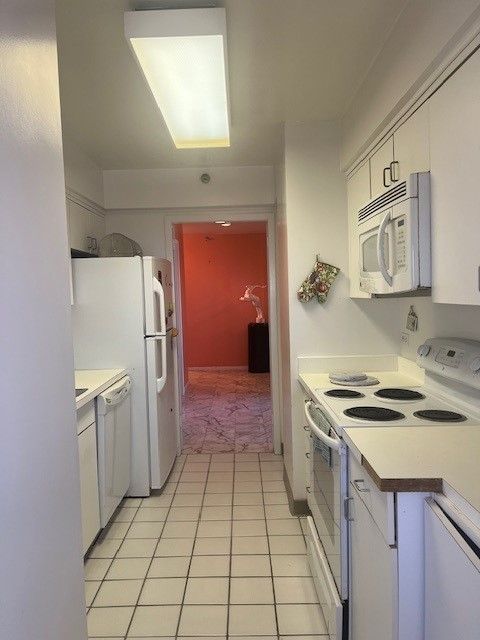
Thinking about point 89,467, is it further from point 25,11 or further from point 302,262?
point 25,11

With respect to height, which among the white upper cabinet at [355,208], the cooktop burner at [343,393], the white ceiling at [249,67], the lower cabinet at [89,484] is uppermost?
the white ceiling at [249,67]

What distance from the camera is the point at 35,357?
102 centimetres

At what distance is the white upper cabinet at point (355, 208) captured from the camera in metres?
2.29

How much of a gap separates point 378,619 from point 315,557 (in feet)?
2.55

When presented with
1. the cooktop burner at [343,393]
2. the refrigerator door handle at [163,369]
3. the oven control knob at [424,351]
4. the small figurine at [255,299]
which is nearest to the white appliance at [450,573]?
the cooktop burner at [343,393]

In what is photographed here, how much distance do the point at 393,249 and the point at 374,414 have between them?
0.65 m

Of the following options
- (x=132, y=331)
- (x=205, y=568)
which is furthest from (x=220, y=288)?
(x=205, y=568)

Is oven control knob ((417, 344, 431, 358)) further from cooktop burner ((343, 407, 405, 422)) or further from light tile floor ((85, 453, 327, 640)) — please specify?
light tile floor ((85, 453, 327, 640))

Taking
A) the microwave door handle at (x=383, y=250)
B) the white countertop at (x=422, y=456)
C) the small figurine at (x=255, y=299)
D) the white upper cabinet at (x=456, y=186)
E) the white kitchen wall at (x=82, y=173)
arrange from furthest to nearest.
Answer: the small figurine at (x=255, y=299) < the white kitchen wall at (x=82, y=173) < the microwave door handle at (x=383, y=250) < the white upper cabinet at (x=456, y=186) < the white countertop at (x=422, y=456)

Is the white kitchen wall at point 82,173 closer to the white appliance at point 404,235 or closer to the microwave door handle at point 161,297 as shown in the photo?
the microwave door handle at point 161,297

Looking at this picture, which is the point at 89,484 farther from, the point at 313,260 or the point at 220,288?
the point at 220,288

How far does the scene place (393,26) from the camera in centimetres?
170

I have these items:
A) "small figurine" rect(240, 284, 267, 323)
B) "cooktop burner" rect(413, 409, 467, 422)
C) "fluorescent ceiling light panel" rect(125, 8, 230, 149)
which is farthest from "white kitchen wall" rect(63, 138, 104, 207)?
"small figurine" rect(240, 284, 267, 323)

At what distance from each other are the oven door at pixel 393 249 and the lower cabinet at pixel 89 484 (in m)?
1.60
